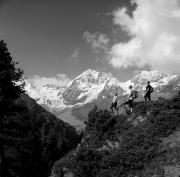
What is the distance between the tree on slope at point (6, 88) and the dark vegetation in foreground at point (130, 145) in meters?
5.84

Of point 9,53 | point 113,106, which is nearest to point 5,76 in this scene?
point 9,53

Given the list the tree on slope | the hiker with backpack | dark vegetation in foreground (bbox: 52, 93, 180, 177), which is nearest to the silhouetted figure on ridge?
the hiker with backpack

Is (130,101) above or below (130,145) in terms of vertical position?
above

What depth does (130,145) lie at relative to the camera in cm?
2548

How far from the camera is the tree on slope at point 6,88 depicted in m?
25.2

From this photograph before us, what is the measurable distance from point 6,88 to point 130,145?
440 inches

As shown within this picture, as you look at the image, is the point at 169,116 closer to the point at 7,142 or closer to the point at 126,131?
the point at 126,131

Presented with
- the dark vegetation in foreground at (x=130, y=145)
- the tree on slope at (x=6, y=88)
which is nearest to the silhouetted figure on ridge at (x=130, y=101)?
the dark vegetation in foreground at (x=130, y=145)

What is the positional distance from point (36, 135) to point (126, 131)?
17.1 m

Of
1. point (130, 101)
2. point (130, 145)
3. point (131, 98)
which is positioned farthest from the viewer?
point (130, 101)

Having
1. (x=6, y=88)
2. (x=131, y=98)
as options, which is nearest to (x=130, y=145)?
(x=131, y=98)

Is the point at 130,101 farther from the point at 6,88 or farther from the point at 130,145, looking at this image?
the point at 6,88

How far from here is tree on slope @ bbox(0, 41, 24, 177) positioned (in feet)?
82.6

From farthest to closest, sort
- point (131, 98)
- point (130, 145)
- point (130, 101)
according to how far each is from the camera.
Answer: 1. point (130, 101)
2. point (131, 98)
3. point (130, 145)
